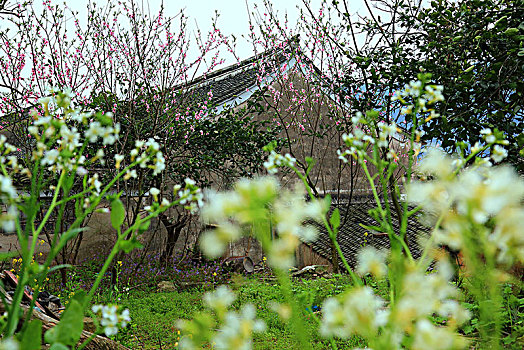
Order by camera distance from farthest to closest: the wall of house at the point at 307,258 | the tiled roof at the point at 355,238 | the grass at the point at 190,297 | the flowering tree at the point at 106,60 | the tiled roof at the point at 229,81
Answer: the wall of house at the point at 307,258 < the tiled roof at the point at 355,238 < the tiled roof at the point at 229,81 < the flowering tree at the point at 106,60 < the grass at the point at 190,297

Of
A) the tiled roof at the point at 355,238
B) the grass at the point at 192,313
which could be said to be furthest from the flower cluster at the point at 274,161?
the tiled roof at the point at 355,238

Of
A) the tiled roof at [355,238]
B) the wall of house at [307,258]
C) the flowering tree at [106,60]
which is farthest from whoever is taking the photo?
the wall of house at [307,258]

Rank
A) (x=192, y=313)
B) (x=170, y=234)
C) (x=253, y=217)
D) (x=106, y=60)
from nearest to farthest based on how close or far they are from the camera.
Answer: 1. (x=253, y=217)
2. (x=192, y=313)
3. (x=106, y=60)
4. (x=170, y=234)

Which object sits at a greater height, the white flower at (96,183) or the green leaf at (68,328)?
the white flower at (96,183)

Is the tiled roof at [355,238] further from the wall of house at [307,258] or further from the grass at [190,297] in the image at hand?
the grass at [190,297]

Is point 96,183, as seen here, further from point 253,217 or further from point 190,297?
point 190,297

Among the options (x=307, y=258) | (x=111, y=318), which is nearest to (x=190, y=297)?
(x=307, y=258)

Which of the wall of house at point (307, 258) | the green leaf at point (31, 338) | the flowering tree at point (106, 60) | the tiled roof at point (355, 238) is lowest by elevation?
the wall of house at point (307, 258)

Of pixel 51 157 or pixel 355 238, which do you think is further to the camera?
pixel 355 238

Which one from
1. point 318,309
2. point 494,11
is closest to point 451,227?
point 494,11

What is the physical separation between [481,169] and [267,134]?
5323 millimetres

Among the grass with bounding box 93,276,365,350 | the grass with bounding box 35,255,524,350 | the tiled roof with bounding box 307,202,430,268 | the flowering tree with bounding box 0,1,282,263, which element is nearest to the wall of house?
the tiled roof with bounding box 307,202,430,268

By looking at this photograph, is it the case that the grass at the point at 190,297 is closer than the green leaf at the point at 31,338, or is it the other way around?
the green leaf at the point at 31,338

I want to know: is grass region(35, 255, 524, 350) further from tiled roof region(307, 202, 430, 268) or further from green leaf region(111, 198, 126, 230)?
green leaf region(111, 198, 126, 230)
